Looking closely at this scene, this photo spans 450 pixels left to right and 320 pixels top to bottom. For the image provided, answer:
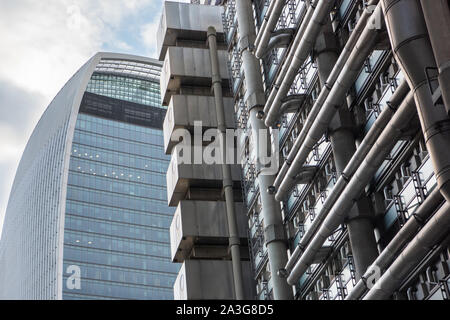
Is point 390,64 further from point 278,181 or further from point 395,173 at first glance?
point 278,181

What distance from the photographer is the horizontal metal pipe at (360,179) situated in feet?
99.4

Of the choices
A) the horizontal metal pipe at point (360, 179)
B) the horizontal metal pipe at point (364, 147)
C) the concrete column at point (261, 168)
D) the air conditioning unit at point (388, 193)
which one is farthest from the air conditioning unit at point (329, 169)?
the concrete column at point (261, 168)

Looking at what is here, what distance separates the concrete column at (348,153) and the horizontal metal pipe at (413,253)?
3879 mm

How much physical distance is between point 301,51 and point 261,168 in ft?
34.7

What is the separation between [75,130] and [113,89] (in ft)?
51.0

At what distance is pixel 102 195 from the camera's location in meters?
175

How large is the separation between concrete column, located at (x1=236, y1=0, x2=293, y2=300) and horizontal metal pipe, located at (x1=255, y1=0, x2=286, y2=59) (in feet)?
15.4

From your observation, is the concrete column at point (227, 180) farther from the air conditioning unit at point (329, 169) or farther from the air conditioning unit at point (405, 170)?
the air conditioning unit at point (405, 170)

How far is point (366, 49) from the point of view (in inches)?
1326

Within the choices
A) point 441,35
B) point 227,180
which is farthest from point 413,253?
point 227,180

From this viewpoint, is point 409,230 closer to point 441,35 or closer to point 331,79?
point 441,35

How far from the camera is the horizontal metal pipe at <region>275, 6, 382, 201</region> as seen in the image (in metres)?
33.2

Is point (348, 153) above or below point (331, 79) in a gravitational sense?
below

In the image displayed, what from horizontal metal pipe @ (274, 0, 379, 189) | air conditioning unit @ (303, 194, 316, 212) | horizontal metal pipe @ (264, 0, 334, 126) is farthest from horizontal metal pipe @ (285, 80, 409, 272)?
horizontal metal pipe @ (264, 0, 334, 126)
